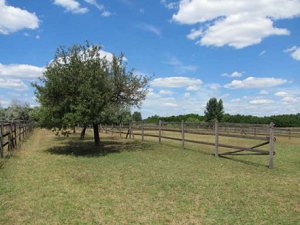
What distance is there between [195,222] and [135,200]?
6.35 feet

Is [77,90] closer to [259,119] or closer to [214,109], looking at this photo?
[259,119]

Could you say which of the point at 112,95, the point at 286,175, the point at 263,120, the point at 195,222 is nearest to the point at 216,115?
the point at 263,120

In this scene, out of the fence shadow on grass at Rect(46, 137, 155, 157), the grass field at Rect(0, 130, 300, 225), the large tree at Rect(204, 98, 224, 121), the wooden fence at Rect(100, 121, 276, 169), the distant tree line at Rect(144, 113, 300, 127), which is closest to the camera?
the grass field at Rect(0, 130, 300, 225)

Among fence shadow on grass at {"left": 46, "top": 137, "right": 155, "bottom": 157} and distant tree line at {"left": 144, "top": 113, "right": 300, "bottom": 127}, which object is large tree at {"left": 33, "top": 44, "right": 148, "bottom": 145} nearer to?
fence shadow on grass at {"left": 46, "top": 137, "right": 155, "bottom": 157}

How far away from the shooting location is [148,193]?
894 centimetres

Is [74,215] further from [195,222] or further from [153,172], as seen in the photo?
[153,172]

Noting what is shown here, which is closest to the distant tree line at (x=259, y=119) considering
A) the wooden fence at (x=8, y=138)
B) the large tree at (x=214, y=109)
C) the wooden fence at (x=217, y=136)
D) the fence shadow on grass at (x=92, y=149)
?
the large tree at (x=214, y=109)

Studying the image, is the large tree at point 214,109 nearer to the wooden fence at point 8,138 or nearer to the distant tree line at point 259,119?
the distant tree line at point 259,119

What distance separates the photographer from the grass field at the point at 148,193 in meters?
6.98

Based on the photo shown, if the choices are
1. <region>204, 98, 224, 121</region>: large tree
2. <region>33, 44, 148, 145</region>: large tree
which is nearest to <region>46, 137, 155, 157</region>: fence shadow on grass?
<region>33, 44, 148, 145</region>: large tree

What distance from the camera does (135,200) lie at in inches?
324

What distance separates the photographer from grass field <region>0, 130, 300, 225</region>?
22.9 ft

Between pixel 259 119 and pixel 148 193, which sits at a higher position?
pixel 259 119

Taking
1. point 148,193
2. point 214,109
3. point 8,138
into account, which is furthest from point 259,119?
point 148,193
